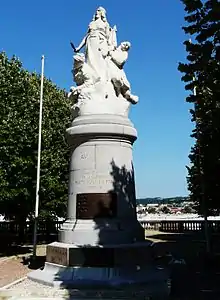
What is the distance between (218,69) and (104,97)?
4.43m

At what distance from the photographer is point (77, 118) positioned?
41.8 ft

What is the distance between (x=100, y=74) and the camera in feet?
43.6

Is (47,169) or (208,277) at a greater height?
(47,169)

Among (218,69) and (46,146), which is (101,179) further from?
(46,146)

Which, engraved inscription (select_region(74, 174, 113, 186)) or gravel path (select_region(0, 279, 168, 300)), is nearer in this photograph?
gravel path (select_region(0, 279, 168, 300))

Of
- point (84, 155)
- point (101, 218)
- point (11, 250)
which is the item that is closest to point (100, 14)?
point (84, 155)

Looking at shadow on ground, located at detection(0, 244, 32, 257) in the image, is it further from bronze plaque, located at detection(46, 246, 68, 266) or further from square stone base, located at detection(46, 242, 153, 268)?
square stone base, located at detection(46, 242, 153, 268)

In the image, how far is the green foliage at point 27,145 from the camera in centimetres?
1798

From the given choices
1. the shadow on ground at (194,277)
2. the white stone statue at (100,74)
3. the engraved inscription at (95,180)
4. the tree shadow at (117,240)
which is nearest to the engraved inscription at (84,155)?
the engraved inscription at (95,180)

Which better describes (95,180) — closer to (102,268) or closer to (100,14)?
(102,268)

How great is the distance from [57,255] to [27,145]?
Result: 9.14 metres

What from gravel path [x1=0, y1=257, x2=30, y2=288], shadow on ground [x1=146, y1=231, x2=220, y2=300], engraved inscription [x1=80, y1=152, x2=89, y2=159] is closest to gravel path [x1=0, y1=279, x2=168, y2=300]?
shadow on ground [x1=146, y1=231, x2=220, y2=300]

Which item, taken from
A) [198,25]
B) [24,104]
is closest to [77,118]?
[198,25]

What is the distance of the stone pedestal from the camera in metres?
10.5
